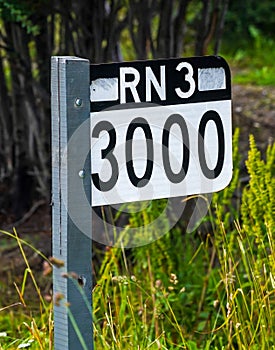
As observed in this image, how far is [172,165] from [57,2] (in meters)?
2.14

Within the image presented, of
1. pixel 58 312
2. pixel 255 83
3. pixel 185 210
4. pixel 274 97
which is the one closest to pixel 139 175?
pixel 58 312

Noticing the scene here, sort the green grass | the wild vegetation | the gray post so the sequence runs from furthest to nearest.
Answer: the green grass
the wild vegetation
the gray post

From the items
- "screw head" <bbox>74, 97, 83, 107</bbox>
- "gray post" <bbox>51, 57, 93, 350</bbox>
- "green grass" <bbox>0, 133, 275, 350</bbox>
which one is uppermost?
"screw head" <bbox>74, 97, 83, 107</bbox>

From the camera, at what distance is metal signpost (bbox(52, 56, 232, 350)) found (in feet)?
6.09

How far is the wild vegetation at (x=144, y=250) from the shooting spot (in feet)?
8.68

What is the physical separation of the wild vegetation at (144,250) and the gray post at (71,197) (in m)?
0.19

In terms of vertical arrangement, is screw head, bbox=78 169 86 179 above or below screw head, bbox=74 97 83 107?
below

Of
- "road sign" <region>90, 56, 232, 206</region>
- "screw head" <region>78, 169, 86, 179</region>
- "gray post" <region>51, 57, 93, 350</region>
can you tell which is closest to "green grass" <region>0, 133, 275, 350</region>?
"road sign" <region>90, 56, 232, 206</region>

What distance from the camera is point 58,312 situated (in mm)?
1918

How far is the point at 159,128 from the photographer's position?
201 cm

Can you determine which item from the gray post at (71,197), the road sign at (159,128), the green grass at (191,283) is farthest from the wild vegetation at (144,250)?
the road sign at (159,128)

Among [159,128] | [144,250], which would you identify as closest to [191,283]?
[144,250]

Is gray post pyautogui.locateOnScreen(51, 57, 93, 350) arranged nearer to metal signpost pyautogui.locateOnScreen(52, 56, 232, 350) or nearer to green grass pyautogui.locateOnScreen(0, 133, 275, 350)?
metal signpost pyautogui.locateOnScreen(52, 56, 232, 350)

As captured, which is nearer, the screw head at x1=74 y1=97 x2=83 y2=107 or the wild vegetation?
the screw head at x1=74 y1=97 x2=83 y2=107
